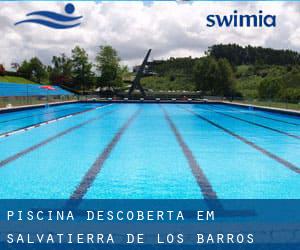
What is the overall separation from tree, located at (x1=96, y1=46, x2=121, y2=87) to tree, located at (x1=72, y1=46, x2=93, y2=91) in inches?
58.2

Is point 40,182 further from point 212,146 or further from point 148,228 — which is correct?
point 212,146

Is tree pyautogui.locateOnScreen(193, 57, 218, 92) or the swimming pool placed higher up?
tree pyautogui.locateOnScreen(193, 57, 218, 92)

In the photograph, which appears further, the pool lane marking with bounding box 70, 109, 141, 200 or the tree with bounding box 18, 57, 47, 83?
the tree with bounding box 18, 57, 47, 83

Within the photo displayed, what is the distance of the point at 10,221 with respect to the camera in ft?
13.1

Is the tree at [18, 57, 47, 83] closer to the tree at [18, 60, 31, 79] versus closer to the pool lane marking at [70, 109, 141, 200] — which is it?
the tree at [18, 60, 31, 79]

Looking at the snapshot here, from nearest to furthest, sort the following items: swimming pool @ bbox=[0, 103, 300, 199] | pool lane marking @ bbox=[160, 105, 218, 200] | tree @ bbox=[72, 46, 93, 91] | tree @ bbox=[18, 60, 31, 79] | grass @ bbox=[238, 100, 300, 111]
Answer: pool lane marking @ bbox=[160, 105, 218, 200] < swimming pool @ bbox=[0, 103, 300, 199] < grass @ bbox=[238, 100, 300, 111] < tree @ bbox=[72, 46, 93, 91] < tree @ bbox=[18, 60, 31, 79]

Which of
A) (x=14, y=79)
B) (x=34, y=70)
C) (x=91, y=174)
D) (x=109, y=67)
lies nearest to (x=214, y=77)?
(x=109, y=67)

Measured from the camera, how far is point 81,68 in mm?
56156

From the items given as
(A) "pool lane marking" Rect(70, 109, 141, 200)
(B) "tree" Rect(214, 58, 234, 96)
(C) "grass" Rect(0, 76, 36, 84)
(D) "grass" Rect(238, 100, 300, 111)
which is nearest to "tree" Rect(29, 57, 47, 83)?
(C) "grass" Rect(0, 76, 36, 84)

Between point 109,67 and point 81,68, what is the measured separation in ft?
12.4

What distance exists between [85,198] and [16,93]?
117 feet

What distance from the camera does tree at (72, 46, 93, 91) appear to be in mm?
55591

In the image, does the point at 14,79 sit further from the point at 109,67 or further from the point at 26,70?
the point at 109,67

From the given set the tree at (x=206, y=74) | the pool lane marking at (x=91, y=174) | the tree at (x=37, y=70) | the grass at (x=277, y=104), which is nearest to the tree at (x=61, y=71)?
the tree at (x=37, y=70)
